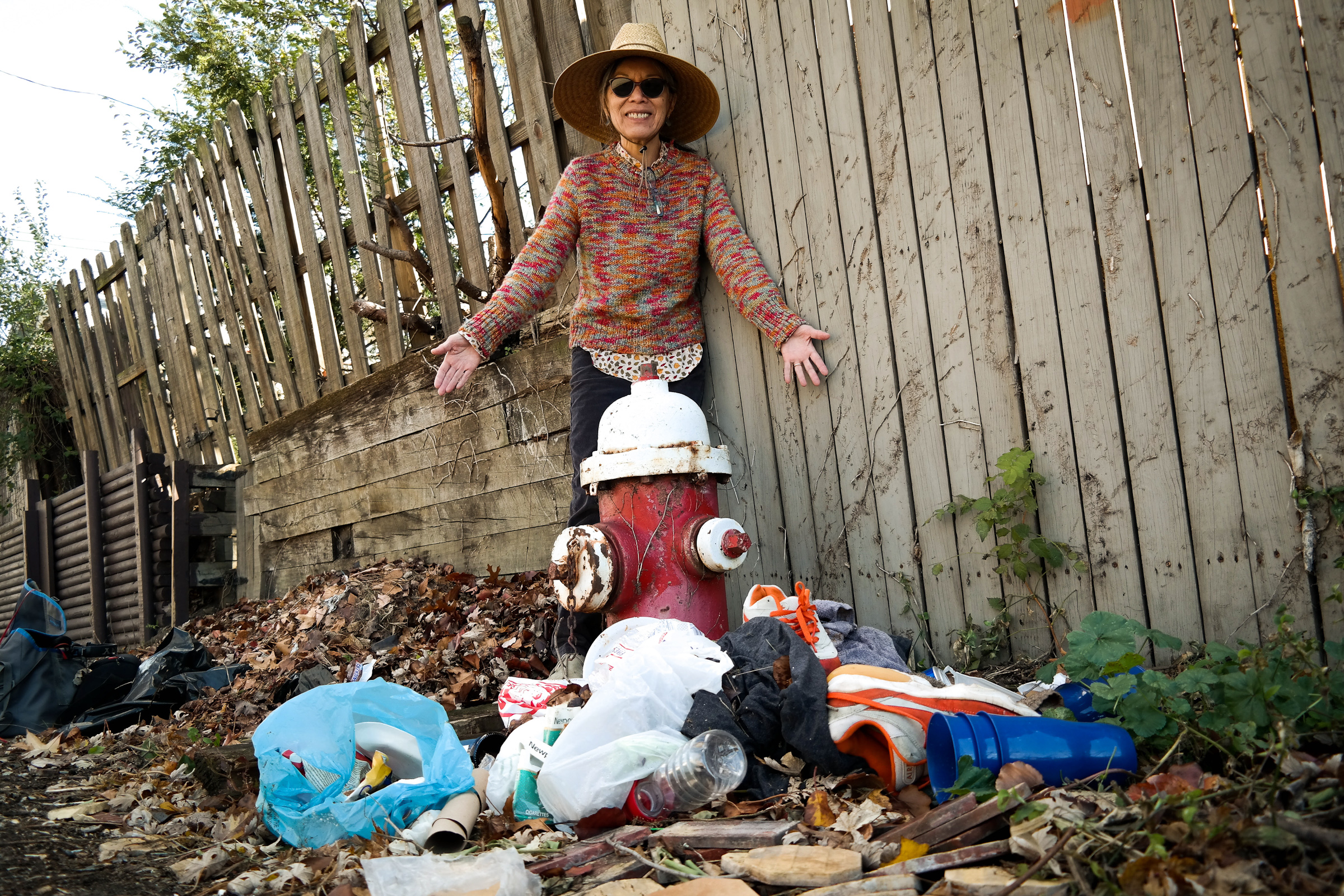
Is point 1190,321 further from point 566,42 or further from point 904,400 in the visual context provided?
point 566,42

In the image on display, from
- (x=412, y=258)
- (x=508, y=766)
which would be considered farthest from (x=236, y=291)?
(x=508, y=766)

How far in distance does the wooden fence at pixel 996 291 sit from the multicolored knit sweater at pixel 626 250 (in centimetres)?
15

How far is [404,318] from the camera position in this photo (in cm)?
496

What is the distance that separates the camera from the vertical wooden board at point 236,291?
6.22 m

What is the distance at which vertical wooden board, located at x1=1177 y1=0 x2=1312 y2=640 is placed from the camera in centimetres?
218

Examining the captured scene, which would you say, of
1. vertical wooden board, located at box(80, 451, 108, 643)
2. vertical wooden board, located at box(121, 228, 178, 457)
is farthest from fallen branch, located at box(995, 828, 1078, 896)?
vertical wooden board, located at box(121, 228, 178, 457)

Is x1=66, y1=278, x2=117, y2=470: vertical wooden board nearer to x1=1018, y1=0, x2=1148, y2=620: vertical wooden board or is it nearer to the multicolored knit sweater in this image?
the multicolored knit sweater

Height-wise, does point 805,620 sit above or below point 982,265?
below

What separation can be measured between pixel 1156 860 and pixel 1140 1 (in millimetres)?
2145

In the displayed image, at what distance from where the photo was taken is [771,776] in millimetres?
2135

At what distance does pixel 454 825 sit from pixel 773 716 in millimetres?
787

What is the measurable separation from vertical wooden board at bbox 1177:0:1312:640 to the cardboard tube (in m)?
1.94

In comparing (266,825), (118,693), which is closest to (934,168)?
(266,825)

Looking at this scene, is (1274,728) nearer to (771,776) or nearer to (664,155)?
(771,776)
